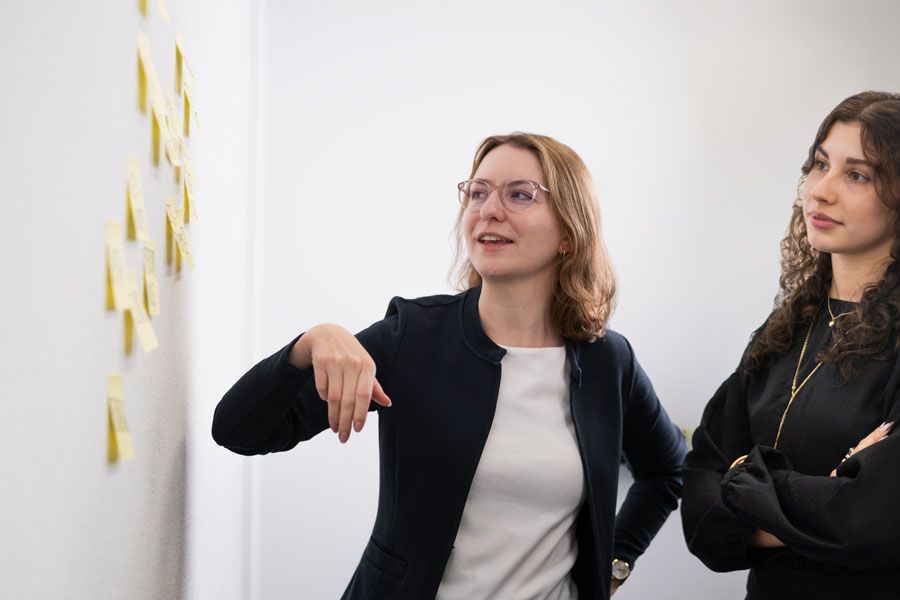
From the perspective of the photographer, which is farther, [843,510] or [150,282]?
[843,510]

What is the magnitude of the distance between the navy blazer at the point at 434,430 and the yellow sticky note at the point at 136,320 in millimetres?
280

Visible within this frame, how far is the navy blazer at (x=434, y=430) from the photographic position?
4.66 feet

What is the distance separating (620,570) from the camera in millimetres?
1887

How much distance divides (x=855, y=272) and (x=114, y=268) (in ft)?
4.44

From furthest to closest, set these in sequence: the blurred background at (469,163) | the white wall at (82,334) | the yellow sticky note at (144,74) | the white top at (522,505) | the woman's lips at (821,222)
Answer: the blurred background at (469,163) < the woman's lips at (821,222) < the white top at (522,505) < the yellow sticky note at (144,74) < the white wall at (82,334)

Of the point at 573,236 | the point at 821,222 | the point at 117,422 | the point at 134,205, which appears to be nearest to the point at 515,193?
the point at 573,236

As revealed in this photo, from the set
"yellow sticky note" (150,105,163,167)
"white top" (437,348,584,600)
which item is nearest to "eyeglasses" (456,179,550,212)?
"white top" (437,348,584,600)

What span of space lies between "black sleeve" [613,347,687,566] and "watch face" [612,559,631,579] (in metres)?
0.02

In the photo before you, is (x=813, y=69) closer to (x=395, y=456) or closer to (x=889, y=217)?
(x=889, y=217)

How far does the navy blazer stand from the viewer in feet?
4.66

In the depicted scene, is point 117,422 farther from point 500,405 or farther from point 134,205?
point 500,405

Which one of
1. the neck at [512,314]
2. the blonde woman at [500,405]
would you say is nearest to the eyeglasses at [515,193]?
the blonde woman at [500,405]

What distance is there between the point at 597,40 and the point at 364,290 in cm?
126

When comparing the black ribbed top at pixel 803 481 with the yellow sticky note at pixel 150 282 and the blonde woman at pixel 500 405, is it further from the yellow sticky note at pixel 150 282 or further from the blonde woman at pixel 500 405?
the yellow sticky note at pixel 150 282
